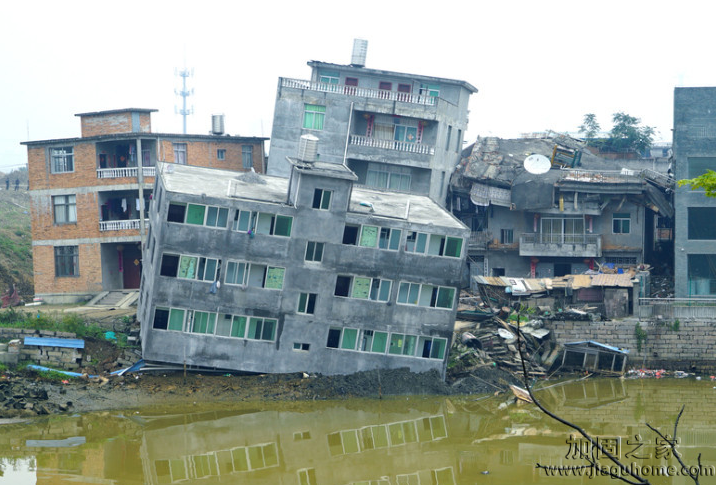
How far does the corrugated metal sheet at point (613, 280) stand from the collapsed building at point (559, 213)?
9.33 ft

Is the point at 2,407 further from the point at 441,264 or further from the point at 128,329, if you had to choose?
the point at 441,264

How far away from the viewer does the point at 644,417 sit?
97.9 ft

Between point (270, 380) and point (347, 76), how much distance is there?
20120mm

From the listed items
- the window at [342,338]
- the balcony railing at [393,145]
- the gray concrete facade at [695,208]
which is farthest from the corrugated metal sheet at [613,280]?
the window at [342,338]

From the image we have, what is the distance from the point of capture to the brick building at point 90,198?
1570 inches

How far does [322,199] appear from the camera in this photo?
31828 millimetres

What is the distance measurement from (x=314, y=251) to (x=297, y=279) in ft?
4.23

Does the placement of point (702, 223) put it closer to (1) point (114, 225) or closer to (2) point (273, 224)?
(2) point (273, 224)

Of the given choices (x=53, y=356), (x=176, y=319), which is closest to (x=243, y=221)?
(x=176, y=319)

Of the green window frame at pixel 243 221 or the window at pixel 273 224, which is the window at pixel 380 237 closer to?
the window at pixel 273 224

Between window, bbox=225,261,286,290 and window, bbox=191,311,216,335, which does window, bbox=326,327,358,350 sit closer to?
Result: window, bbox=225,261,286,290

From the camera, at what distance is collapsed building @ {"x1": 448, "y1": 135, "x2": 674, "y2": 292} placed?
4316 centimetres

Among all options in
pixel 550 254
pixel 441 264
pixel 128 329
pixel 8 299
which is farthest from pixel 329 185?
pixel 8 299

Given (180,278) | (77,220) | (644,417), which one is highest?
(77,220)
